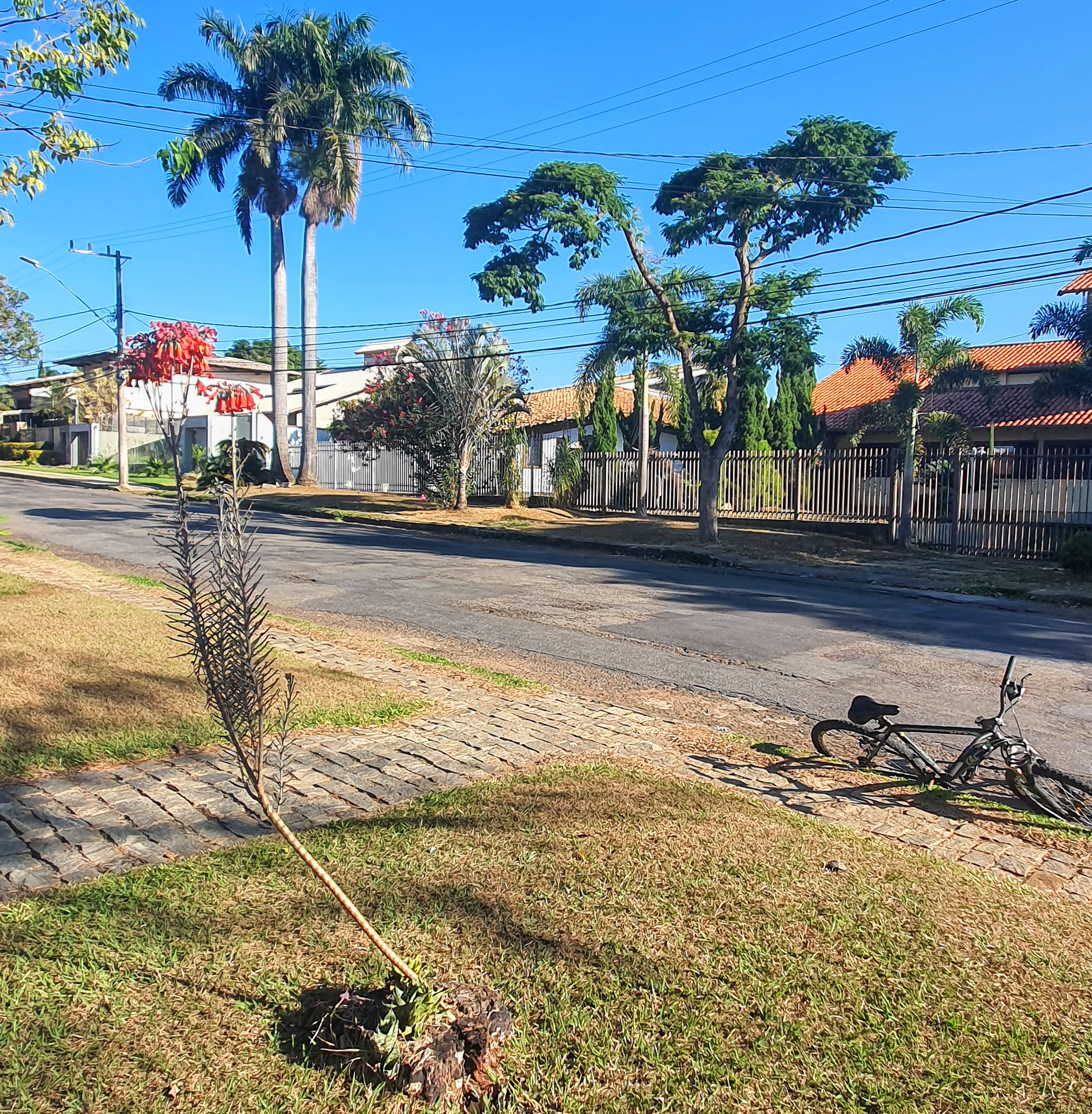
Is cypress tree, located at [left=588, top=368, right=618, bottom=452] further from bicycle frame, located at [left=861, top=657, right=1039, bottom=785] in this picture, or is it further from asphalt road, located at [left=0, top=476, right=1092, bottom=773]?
bicycle frame, located at [left=861, top=657, right=1039, bottom=785]

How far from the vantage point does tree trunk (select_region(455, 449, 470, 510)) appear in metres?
25.9

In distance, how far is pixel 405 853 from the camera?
414 centimetres

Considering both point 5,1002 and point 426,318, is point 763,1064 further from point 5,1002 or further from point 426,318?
point 426,318

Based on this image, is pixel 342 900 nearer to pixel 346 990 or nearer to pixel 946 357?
pixel 346 990

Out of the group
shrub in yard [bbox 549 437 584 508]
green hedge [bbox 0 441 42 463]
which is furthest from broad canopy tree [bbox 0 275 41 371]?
shrub in yard [bbox 549 437 584 508]

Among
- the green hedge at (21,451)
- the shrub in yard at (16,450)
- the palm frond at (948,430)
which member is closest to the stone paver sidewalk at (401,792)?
the palm frond at (948,430)

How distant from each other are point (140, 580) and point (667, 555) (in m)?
9.62

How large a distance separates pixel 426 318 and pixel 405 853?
23.0 metres

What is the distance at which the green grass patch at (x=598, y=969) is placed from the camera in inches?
106

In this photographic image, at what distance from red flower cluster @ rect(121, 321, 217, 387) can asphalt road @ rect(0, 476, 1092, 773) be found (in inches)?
210

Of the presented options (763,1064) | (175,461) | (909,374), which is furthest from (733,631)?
(909,374)

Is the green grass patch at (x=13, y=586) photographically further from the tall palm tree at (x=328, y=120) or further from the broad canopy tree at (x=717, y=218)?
the tall palm tree at (x=328, y=120)

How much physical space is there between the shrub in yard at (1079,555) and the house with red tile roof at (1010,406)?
532cm

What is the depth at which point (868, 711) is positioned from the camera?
530 cm
